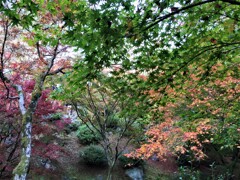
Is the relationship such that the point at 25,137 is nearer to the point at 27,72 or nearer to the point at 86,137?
the point at 27,72

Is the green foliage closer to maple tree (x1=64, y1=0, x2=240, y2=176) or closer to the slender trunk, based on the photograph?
the slender trunk

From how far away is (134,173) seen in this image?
10219mm

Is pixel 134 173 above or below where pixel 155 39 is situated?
below

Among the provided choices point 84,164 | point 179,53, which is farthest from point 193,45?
point 84,164

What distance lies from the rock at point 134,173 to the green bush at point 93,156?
126 centimetres

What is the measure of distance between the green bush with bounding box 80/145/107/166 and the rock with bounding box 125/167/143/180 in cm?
126

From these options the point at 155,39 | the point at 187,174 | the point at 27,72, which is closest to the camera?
the point at 155,39

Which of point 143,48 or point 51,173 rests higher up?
point 143,48

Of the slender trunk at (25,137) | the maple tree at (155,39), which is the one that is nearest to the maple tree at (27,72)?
the slender trunk at (25,137)

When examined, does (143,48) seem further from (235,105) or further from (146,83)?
(235,105)

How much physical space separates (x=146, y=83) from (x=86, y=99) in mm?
4550

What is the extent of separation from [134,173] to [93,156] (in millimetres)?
2125

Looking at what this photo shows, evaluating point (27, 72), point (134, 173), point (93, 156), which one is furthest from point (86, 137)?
point (27, 72)

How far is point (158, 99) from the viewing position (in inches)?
141
